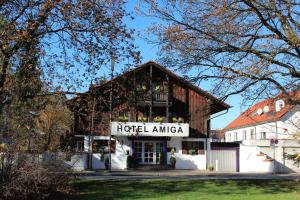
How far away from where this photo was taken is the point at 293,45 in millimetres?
16234

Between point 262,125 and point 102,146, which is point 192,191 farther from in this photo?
point 262,125

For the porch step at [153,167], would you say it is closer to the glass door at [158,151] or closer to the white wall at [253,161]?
the glass door at [158,151]

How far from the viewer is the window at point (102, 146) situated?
139 feet

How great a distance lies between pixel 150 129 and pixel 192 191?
23.1 meters

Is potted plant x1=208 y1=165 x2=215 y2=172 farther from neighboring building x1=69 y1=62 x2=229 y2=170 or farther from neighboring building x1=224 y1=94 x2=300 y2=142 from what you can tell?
neighboring building x1=224 y1=94 x2=300 y2=142

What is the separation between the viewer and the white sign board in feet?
136

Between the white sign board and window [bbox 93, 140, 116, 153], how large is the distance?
2.13 m

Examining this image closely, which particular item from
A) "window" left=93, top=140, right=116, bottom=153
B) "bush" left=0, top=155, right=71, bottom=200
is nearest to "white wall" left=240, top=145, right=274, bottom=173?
"window" left=93, top=140, right=116, bottom=153

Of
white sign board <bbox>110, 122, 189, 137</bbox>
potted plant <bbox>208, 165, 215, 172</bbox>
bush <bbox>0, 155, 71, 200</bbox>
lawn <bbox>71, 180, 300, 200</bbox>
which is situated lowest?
lawn <bbox>71, 180, 300, 200</bbox>

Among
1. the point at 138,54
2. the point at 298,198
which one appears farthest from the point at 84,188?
the point at 298,198

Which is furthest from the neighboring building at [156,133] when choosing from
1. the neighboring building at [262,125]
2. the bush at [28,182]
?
the bush at [28,182]

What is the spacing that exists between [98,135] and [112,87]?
2443 centimetres

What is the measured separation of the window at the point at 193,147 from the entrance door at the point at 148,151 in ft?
7.26

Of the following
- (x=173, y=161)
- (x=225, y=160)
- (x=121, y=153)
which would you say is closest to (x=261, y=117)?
(x=225, y=160)
